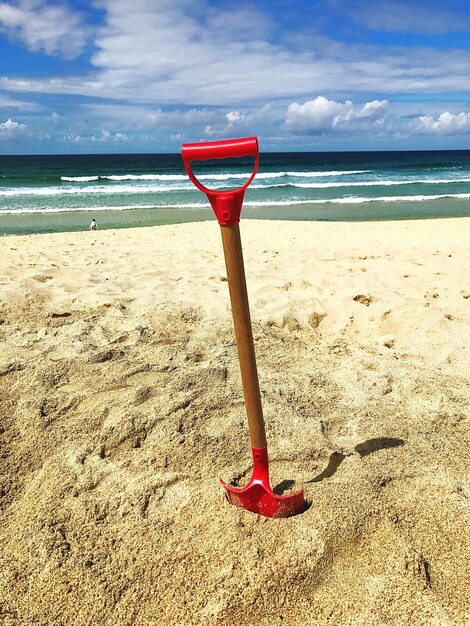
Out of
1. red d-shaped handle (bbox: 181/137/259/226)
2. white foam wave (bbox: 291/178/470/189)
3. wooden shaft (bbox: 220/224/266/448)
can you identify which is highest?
red d-shaped handle (bbox: 181/137/259/226)

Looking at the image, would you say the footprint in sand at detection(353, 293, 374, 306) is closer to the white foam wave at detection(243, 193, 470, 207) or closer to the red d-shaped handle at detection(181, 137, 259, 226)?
the red d-shaped handle at detection(181, 137, 259, 226)

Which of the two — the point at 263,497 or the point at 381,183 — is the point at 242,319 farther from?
the point at 381,183

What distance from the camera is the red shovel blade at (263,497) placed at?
6.30 feet

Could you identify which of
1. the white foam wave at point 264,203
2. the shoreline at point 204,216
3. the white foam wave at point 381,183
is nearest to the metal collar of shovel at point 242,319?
the shoreline at point 204,216

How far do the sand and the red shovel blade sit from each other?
0.05 meters

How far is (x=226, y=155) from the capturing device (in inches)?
64.1

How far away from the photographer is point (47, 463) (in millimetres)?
2203

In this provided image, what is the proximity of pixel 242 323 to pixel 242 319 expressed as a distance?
16mm

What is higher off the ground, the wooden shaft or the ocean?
the wooden shaft

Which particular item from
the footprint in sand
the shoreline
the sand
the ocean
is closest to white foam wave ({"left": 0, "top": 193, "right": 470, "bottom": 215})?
Result: the ocean

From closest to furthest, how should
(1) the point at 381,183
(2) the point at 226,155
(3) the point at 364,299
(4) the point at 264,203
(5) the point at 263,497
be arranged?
(2) the point at 226,155
(5) the point at 263,497
(3) the point at 364,299
(4) the point at 264,203
(1) the point at 381,183

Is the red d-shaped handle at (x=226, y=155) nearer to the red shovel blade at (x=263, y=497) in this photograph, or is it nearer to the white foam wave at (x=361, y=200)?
the red shovel blade at (x=263, y=497)

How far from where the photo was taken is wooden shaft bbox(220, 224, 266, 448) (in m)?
1.68

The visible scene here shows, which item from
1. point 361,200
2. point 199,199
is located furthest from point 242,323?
point 199,199
